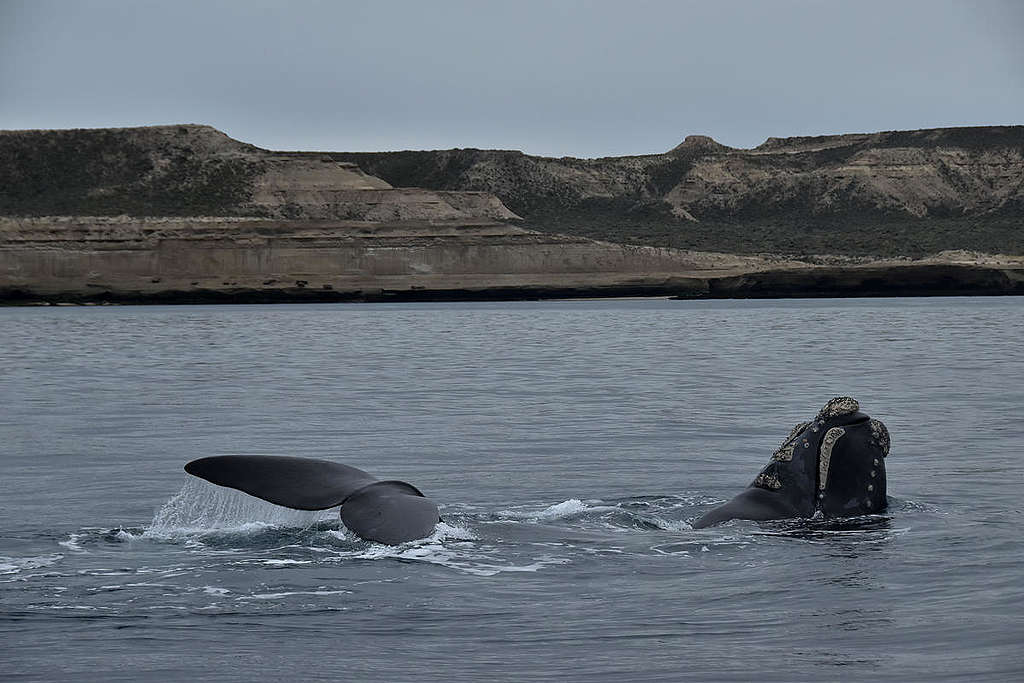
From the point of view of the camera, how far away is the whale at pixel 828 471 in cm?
1135

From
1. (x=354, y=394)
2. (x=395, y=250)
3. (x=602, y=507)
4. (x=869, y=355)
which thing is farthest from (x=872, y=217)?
(x=602, y=507)

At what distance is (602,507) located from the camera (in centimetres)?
1377

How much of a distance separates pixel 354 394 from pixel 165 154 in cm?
12943

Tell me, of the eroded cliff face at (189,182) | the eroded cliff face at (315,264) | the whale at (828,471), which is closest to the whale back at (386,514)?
the whale at (828,471)

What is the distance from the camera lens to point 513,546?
11.8 m

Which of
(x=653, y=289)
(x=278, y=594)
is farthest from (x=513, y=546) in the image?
(x=653, y=289)

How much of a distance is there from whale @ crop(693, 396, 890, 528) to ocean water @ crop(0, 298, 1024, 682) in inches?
6.3

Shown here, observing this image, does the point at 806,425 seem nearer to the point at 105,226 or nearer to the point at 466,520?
the point at 466,520

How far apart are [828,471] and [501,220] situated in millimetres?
124005

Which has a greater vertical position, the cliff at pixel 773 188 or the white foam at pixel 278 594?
the cliff at pixel 773 188

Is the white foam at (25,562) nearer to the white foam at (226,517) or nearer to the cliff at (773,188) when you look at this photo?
the white foam at (226,517)

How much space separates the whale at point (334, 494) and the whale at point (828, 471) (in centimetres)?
289

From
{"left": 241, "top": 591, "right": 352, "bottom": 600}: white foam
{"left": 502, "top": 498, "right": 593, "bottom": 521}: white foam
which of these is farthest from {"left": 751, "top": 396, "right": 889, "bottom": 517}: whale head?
{"left": 241, "top": 591, "right": 352, "bottom": 600}: white foam

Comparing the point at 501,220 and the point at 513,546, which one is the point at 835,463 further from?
the point at 501,220
